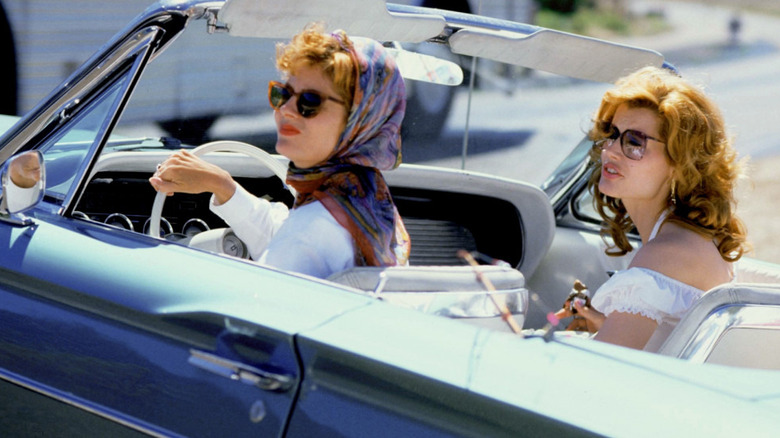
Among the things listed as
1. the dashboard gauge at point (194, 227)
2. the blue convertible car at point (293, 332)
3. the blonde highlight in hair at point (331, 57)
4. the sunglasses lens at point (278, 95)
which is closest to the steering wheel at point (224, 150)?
the blue convertible car at point (293, 332)

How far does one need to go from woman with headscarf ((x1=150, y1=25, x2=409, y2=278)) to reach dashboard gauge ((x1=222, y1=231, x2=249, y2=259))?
0.50 m

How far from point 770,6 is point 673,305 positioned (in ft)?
132

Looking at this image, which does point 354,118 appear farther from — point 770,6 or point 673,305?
point 770,6

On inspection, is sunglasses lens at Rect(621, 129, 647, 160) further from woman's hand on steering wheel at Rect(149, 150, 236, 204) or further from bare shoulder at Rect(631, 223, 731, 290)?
woman's hand on steering wheel at Rect(149, 150, 236, 204)

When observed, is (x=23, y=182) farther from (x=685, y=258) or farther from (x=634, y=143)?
(x=685, y=258)

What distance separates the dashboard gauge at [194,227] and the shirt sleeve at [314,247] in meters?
0.85

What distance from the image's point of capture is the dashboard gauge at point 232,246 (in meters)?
2.64

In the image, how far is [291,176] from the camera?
7.22 feet

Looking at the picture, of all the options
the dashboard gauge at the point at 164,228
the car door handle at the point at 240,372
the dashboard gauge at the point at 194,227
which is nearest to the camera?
the car door handle at the point at 240,372

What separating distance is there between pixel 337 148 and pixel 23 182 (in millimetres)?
675

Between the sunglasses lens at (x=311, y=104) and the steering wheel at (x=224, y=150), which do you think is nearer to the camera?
the sunglasses lens at (x=311, y=104)

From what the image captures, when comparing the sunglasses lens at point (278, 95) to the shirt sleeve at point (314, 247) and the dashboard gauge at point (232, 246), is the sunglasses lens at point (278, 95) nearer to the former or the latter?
the shirt sleeve at point (314, 247)

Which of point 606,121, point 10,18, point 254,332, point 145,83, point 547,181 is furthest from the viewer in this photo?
point 10,18

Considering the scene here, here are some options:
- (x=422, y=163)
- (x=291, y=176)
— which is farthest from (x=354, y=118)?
(x=422, y=163)
